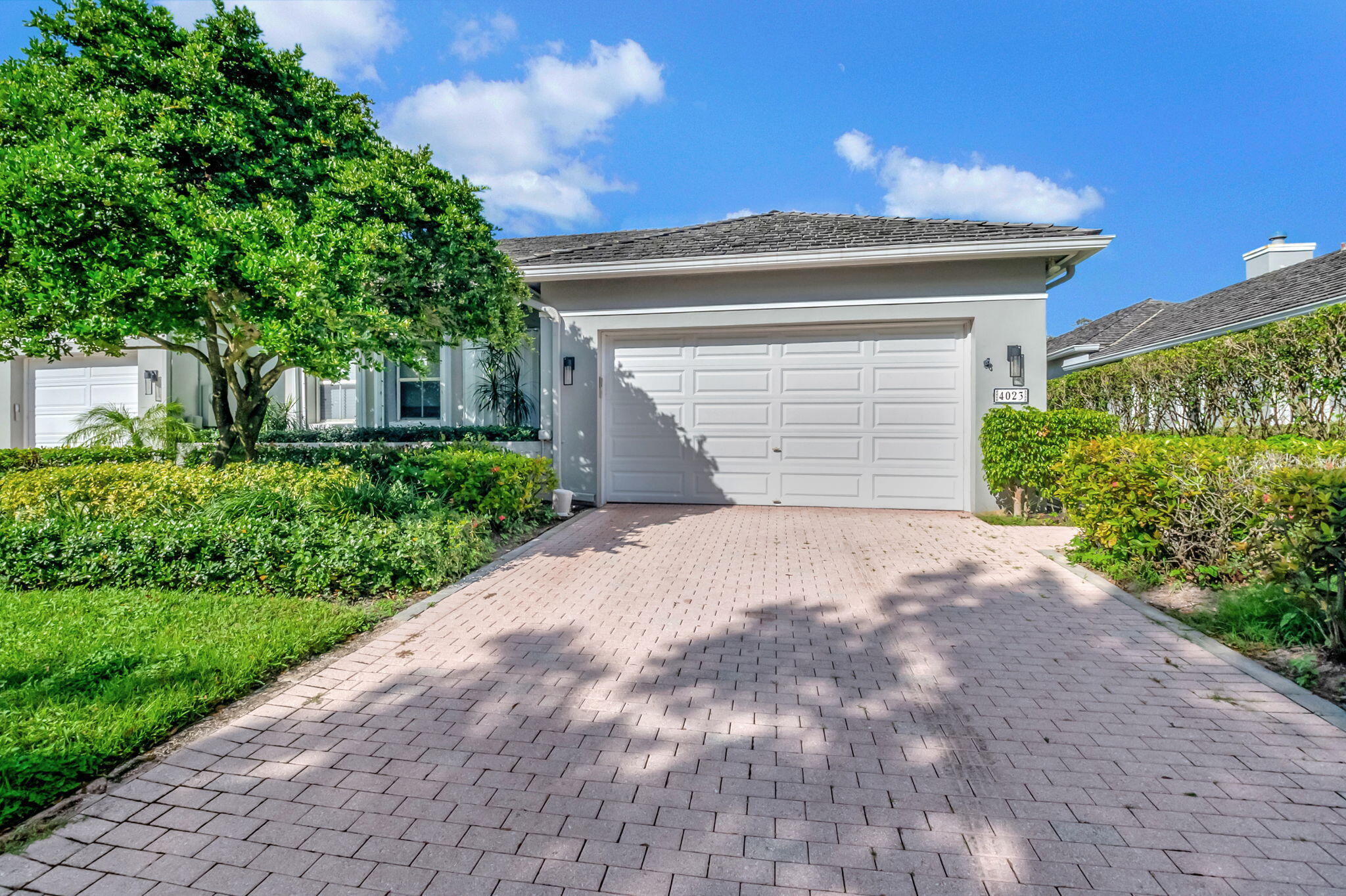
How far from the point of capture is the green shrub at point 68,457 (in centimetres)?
1038

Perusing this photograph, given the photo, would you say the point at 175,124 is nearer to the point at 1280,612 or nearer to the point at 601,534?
the point at 601,534

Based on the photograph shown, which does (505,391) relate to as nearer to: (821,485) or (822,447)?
(822,447)

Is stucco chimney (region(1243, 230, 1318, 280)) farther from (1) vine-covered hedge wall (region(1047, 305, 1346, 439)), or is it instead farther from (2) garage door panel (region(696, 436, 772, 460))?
(2) garage door panel (region(696, 436, 772, 460))

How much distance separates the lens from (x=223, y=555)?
4957 millimetres

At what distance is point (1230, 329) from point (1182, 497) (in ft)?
38.7

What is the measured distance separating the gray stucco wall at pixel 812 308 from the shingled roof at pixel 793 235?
1.14 ft

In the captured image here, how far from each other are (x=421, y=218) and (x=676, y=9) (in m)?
5.06

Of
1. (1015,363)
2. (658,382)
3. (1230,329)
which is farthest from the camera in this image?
(1230,329)

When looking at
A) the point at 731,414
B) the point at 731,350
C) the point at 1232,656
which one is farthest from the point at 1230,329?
the point at 1232,656

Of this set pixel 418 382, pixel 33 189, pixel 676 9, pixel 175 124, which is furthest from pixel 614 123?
pixel 33 189

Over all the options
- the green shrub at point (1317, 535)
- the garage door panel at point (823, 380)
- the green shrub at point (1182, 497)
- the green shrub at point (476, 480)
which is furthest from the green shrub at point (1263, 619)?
the green shrub at point (476, 480)

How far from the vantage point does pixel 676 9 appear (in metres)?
8.71

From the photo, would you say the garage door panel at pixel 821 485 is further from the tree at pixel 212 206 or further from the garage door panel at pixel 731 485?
the tree at pixel 212 206

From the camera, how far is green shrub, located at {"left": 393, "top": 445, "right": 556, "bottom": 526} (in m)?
6.98
